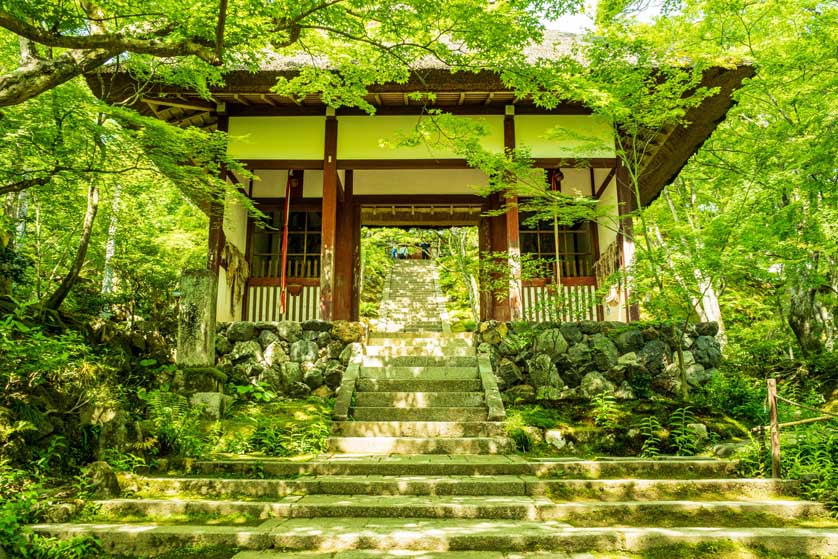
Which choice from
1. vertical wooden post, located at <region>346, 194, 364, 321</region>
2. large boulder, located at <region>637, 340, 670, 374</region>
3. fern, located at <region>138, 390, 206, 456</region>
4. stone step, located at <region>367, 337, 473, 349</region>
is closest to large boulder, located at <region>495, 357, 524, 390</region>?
stone step, located at <region>367, 337, 473, 349</region>

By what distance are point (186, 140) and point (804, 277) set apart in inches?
409

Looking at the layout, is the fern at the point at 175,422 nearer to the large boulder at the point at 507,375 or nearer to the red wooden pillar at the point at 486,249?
the large boulder at the point at 507,375

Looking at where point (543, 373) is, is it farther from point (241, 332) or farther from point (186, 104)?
point (186, 104)

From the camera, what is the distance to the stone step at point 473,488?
4.65 m

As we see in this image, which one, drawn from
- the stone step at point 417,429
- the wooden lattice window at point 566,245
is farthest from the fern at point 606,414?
the wooden lattice window at point 566,245

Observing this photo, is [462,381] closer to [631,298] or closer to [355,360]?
[355,360]

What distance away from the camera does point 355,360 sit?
7.74 meters

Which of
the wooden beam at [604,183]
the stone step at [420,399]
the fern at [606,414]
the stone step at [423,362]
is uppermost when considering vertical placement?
the wooden beam at [604,183]

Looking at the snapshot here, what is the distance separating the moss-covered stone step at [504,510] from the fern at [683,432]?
149 centimetres

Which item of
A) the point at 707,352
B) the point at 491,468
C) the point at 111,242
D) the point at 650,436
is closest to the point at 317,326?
the point at 491,468

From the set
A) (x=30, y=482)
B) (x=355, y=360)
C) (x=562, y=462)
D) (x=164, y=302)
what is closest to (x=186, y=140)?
(x=164, y=302)

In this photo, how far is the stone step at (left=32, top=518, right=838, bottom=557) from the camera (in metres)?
3.67

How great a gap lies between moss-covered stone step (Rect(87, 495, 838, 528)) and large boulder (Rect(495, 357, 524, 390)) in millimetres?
3383

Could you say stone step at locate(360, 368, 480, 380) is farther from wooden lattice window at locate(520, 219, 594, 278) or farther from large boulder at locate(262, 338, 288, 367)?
wooden lattice window at locate(520, 219, 594, 278)
